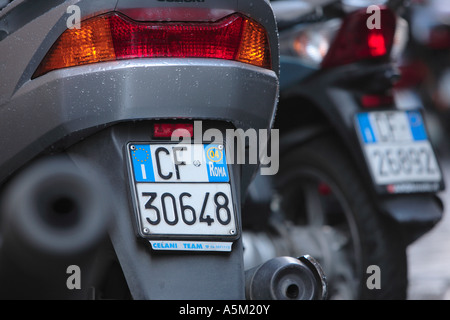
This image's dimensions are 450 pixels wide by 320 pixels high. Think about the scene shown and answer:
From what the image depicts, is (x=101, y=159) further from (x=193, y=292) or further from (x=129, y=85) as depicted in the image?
(x=193, y=292)

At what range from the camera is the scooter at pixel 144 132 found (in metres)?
2.42

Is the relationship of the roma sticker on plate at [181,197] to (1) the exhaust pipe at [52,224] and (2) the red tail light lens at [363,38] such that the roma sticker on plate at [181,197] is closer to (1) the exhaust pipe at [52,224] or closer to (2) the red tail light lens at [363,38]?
(1) the exhaust pipe at [52,224]

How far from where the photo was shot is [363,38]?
3904 mm

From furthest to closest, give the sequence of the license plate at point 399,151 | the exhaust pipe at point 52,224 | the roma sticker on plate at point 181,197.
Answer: the license plate at point 399,151 → the roma sticker on plate at point 181,197 → the exhaust pipe at point 52,224

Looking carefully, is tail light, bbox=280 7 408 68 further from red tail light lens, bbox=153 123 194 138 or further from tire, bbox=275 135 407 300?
red tail light lens, bbox=153 123 194 138

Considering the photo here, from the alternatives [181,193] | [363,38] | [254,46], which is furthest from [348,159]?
[181,193]

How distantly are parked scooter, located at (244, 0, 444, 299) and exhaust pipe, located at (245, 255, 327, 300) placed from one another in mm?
1199

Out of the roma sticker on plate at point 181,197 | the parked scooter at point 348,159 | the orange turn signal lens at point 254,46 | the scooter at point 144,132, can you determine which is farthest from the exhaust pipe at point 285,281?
the parked scooter at point 348,159

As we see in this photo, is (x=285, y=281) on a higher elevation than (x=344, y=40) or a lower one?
lower

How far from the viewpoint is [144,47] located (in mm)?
2498

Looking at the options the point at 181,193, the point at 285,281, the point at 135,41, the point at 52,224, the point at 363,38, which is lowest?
the point at 285,281

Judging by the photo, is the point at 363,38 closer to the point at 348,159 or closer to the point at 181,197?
the point at 348,159

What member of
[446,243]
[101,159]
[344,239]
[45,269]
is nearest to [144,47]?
[101,159]

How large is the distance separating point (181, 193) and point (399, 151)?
60.7 inches
